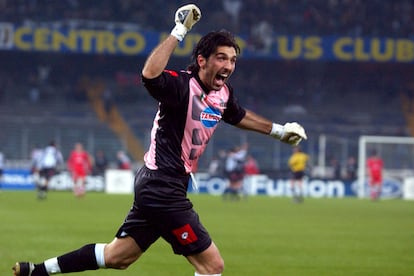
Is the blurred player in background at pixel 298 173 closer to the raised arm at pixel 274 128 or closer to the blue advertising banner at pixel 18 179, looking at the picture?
the blue advertising banner at pixel 18 179

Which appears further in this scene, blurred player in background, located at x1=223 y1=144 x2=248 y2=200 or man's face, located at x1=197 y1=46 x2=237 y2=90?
blurred player in background, located at x1=223 y1=144 x2=248 y2=200

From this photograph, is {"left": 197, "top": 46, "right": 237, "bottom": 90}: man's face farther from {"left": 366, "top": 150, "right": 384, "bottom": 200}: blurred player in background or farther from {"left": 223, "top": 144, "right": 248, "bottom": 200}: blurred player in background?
{"left": 366, "top": 150, "right": 384, "bottom": 200}: blurred player in background

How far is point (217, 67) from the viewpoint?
723 cm

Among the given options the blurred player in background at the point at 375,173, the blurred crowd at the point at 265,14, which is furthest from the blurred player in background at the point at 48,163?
the blurred crowd at the point at 265,14

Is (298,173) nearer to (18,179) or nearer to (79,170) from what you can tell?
(79,170)

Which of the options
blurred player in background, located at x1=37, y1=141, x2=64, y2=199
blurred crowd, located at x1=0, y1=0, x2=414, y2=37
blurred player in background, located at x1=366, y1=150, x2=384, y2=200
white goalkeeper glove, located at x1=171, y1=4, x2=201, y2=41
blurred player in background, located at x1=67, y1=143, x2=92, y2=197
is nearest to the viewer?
white goalkeeper glove, located at x1=171, y1=4, x2=201, y2=41

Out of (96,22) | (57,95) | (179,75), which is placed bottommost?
(179,75)

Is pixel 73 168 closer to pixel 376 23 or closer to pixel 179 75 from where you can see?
pixel 376 23

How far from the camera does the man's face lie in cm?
719

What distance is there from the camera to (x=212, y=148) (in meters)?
46.6

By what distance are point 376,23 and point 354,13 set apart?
132 cm

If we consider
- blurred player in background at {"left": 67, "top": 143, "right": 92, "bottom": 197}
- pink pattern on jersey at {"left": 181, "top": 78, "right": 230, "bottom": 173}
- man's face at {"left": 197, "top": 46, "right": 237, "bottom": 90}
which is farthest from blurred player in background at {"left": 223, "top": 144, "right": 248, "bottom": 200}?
man's face at {"left": 197, "top": 46, "right": 237, "bottom": 90}

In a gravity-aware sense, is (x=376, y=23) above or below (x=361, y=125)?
above

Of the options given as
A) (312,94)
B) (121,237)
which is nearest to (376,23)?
(312,94)
